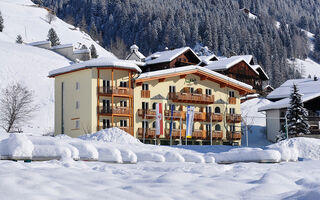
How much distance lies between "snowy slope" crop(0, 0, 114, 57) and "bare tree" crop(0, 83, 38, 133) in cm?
4160

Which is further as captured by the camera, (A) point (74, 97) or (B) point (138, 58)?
(B) point (138, 58)

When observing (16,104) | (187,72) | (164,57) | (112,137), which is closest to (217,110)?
(187,72)

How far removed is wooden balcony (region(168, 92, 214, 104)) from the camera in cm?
4997

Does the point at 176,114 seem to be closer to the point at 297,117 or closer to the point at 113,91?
the point at 113,91

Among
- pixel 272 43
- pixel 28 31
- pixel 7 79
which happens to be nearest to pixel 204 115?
pixel 7 79

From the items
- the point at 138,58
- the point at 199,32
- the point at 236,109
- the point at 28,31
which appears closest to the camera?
the point at 236,109

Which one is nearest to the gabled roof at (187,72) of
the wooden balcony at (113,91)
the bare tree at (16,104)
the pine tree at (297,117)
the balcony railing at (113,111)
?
the wooden balcony at (113,91)

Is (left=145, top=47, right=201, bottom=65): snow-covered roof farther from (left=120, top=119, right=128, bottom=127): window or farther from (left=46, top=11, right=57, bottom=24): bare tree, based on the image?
(left=46, top=11, right=57, bottom=24): bare tree

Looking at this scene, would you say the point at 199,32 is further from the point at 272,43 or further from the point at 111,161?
the point at 111,161

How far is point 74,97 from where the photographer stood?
48344mm

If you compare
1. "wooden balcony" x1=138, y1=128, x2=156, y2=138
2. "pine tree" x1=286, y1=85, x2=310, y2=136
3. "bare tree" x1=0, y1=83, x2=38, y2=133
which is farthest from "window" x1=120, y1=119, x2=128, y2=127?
"pine tree" x1=286, y1=85, x2=310, y2=136

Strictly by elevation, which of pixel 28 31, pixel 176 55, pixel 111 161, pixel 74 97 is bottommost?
pixel 111 161

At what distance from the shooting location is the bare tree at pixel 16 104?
184ft

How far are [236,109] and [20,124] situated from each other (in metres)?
24.5
